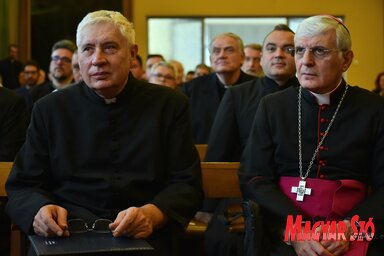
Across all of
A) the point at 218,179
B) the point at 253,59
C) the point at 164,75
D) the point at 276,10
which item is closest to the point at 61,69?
the point at 164,75

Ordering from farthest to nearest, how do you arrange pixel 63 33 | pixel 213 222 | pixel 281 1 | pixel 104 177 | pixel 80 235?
pixel 281 1 → pixel 63 33 → pixel 213 222 → pixel 104 177 → pixel 80 235

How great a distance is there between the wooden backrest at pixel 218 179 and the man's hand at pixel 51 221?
102 cm

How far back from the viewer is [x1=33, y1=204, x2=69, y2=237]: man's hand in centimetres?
309

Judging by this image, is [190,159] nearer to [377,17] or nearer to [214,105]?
[214,105]

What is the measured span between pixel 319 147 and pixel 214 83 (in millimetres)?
3193

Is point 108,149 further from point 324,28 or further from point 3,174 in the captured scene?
point 324,28

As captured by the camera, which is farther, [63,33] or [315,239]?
[63,33]

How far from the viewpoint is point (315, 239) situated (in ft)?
10.6

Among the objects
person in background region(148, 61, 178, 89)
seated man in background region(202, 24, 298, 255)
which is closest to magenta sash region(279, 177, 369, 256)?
seated man in background region(202, 24, 298, 255)

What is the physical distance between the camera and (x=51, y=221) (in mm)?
3102

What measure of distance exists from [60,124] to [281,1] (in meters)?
14.3

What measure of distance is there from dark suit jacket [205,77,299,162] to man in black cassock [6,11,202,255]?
1096 millimetres

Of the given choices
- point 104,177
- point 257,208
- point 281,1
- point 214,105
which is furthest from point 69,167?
point 281,1

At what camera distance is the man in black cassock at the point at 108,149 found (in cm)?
342
